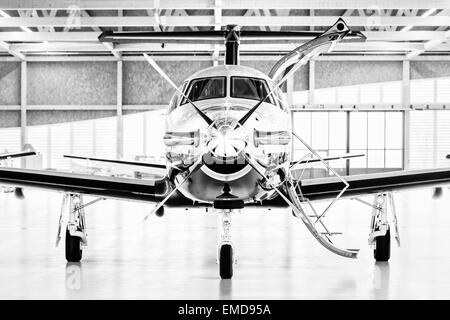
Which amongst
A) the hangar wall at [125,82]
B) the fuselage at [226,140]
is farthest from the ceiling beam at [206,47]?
the fuselage at [226,140]

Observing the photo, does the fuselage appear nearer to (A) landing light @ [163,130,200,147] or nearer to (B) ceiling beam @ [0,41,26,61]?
(A) landing light @ [163,130,200,147]

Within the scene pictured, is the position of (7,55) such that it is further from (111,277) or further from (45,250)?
(111,277)

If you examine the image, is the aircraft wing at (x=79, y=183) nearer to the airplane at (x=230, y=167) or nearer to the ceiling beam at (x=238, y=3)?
the airplane at (x=230, y=167)

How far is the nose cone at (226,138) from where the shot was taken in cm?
534

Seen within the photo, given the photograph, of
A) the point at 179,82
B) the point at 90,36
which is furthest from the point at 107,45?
the point at 179,82

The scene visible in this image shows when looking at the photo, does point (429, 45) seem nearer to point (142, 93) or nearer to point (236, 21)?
point (236, 21)

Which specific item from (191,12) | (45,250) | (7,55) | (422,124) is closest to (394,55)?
(422,124)

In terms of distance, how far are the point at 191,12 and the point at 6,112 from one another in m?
12.6

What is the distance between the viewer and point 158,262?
788 centimetres

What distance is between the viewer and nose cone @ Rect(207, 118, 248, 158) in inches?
210

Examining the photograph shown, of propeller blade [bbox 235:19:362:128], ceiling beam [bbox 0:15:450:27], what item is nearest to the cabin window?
propeller blade [bbox 235:19:362:128]

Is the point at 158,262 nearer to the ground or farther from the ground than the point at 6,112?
nearer to the ground

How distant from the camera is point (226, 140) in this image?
209 inches

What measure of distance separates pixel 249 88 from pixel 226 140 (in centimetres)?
149
